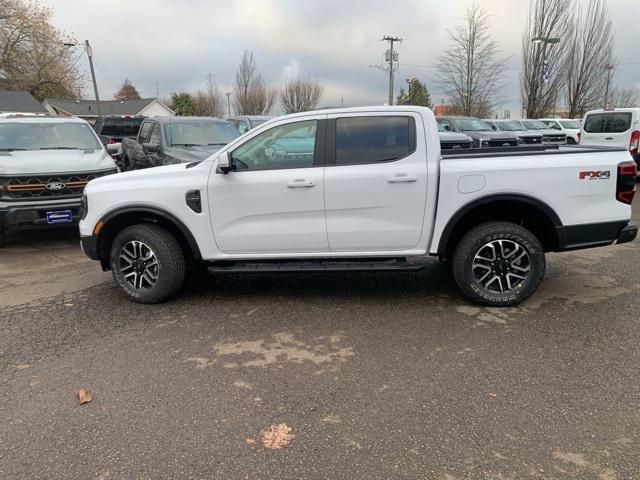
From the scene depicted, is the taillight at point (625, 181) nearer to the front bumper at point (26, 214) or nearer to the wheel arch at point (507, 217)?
the wheel arch at point (507, 217)

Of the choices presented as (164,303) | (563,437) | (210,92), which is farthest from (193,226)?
(210,92)

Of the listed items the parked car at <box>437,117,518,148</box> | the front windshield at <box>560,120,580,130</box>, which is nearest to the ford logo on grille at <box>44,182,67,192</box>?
the parked car at <box>437,117,518,148</box>

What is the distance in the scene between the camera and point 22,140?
8.02m

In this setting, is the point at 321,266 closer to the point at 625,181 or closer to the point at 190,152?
the point at 625,181

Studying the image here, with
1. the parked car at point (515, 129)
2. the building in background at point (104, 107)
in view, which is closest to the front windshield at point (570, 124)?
the parked car at point (515, 129)

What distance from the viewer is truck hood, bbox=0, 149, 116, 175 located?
701cm

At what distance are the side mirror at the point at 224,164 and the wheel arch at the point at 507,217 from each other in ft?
6.72

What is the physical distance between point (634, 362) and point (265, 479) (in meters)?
2.77

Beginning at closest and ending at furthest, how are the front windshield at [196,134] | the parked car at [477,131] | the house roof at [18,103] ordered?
the front windshield at [196,134]
the parked car at [477,131]
the house roof at [18,103]

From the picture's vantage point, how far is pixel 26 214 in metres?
6.82

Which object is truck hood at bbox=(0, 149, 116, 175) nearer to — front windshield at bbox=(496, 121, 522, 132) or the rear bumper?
the rear bumper

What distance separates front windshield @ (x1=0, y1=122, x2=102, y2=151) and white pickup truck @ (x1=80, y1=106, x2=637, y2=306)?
4060 millimetres

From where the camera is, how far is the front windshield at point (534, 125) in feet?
76.4

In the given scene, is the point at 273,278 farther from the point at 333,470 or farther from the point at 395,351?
the point at 333,470
